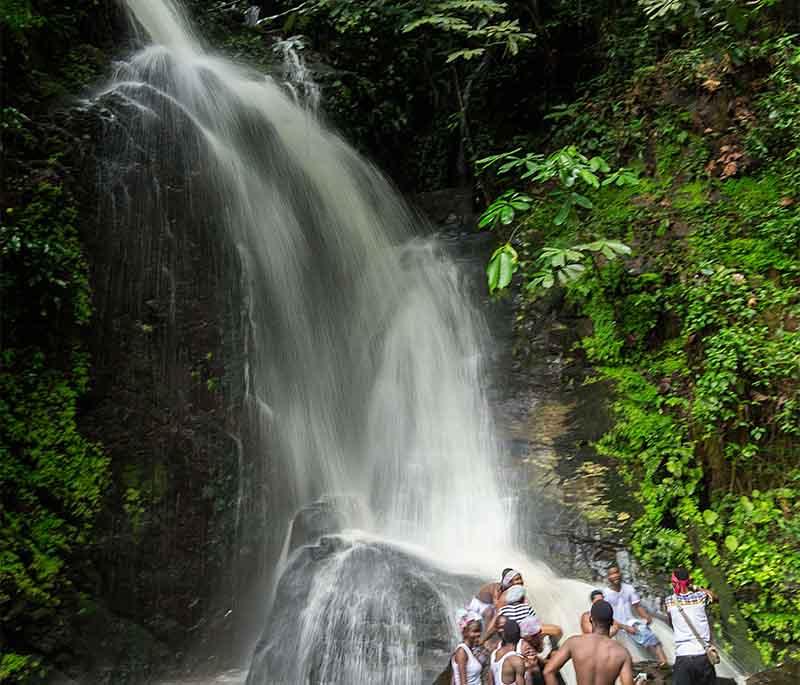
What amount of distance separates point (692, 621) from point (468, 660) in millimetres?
1801

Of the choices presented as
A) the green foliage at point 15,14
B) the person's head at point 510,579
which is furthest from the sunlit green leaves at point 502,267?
the green foliage at point 15,14

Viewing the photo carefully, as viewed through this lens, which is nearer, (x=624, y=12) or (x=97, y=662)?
(x=97, y=662)

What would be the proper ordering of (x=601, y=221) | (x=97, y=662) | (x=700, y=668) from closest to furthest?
(x=700, y=668) → (x=97, y=662) → (x=601, y=221)

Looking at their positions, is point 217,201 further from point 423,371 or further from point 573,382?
point 573,382

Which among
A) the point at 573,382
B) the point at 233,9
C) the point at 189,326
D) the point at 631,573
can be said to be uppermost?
the point at 233,9

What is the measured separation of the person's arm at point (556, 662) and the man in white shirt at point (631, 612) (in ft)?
4.95

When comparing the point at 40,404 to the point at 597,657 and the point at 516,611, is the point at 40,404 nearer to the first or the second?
the point at 516,611

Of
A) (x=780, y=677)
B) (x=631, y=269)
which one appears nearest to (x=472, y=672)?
(x=780, y=677)

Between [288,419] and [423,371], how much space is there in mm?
2199

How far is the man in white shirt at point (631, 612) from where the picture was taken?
19.6ft

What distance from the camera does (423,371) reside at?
10117 millimetres

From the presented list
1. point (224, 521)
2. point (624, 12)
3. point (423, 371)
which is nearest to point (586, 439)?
point (423, 371)

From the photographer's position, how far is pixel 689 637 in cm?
520

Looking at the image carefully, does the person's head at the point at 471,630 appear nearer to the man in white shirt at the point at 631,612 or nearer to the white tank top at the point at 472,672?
the white tank top at the point at 472,672
